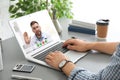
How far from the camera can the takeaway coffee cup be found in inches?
62.3

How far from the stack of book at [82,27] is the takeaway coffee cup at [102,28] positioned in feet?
0.28

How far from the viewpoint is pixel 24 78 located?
106 centimetres

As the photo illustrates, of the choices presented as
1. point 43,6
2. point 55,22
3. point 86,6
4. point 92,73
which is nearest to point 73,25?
point 55,22

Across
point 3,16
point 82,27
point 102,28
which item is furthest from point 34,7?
point 3,16

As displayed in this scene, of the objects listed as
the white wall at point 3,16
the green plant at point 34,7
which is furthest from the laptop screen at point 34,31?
the white wall at point 3,16

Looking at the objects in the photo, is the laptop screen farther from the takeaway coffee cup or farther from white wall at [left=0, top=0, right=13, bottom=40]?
white wall at [left=0, top=0, right=13, bottom=40]

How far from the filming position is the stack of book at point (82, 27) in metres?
1.70

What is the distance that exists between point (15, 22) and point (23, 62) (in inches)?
9.1

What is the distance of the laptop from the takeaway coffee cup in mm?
298

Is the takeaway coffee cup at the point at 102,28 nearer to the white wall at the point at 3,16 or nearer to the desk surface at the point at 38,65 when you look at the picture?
the desk surface at the point at 38,65

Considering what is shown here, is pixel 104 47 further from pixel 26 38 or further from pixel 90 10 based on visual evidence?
pixel 90 10

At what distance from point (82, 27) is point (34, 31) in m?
0.51

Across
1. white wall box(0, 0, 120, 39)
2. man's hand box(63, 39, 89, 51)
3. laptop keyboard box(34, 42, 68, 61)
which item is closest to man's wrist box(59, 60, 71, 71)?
laptop keyboard box(34, 42, 68, 61)

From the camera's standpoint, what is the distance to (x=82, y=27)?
173 centimetres
